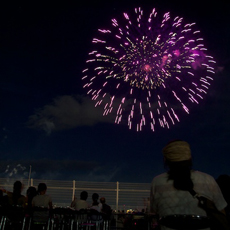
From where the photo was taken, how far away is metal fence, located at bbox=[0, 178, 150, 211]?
18.8 m

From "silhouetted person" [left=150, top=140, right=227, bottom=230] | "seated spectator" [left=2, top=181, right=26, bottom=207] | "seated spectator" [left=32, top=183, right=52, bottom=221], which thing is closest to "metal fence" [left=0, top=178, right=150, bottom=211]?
"seated spectator" [left=2, top=181, right=26, bottom=207]

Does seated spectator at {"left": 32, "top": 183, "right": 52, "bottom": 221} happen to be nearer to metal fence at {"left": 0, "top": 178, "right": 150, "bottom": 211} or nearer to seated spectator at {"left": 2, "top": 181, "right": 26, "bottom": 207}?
seated spectator at {"left": 2, "top": 181, "right": 26, "bottom": 207}

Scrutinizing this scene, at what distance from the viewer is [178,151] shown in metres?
2.58

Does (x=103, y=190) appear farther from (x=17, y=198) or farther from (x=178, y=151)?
(x=178, y=151)

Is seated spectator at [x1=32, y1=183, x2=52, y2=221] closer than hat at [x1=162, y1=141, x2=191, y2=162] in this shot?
No

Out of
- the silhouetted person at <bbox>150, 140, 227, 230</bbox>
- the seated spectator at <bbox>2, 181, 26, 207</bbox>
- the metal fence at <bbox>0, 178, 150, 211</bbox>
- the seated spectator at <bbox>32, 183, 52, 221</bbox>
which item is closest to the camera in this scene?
the silhouetted person at <bbox>150, 140, 227, 230</bbox>

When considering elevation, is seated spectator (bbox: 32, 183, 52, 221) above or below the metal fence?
below

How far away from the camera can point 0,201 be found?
7.00 meters

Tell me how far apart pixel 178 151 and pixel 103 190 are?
17.6 m

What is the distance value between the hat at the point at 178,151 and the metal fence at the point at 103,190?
16.8m

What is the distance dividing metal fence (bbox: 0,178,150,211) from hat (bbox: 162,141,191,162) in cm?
1680

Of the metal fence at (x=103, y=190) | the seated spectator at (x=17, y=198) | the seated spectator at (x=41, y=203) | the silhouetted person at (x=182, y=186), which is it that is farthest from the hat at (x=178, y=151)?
the metal fence at (x=103, y=190)

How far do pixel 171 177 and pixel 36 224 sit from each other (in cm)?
565

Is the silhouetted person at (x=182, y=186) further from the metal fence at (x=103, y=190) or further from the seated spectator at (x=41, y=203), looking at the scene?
the metal fence at (x=103, y=190)
